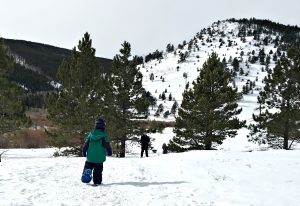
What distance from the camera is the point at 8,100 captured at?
92.8 ft

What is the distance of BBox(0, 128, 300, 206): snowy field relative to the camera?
898 centimetres

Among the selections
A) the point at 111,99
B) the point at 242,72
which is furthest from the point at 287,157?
the point at 242,72

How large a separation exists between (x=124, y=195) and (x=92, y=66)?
21.8m

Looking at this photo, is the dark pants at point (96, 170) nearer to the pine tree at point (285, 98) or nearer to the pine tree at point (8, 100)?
the pine tree at point (8, 100)

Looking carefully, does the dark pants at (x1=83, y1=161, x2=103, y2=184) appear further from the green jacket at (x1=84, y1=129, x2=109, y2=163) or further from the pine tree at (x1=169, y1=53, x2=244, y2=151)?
the pine tree at (x1=169, y1=53, x2=244, y2=151)

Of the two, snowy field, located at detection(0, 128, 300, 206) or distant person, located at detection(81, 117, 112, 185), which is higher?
distant person, located at detection(81, 117, 112, 185)

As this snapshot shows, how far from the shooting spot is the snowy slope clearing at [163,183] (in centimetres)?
898

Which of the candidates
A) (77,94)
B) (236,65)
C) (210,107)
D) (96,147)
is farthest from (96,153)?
(236,65)

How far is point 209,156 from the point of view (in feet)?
56.4

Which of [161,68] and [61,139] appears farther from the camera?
[161,68]

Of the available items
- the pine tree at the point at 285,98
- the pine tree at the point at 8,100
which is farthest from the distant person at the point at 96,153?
the pine tree at the point at 285,98

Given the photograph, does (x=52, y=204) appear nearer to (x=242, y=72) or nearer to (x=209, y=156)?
(x=209, y=156)

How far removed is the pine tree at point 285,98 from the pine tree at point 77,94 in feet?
46.3

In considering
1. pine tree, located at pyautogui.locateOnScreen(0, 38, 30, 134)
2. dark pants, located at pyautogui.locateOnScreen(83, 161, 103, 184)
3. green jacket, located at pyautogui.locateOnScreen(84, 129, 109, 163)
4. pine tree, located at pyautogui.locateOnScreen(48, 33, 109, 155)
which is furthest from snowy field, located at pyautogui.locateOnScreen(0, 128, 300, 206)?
pine tree, located at pyautogui.locateOnScreen(0, 38, 30, 134)
